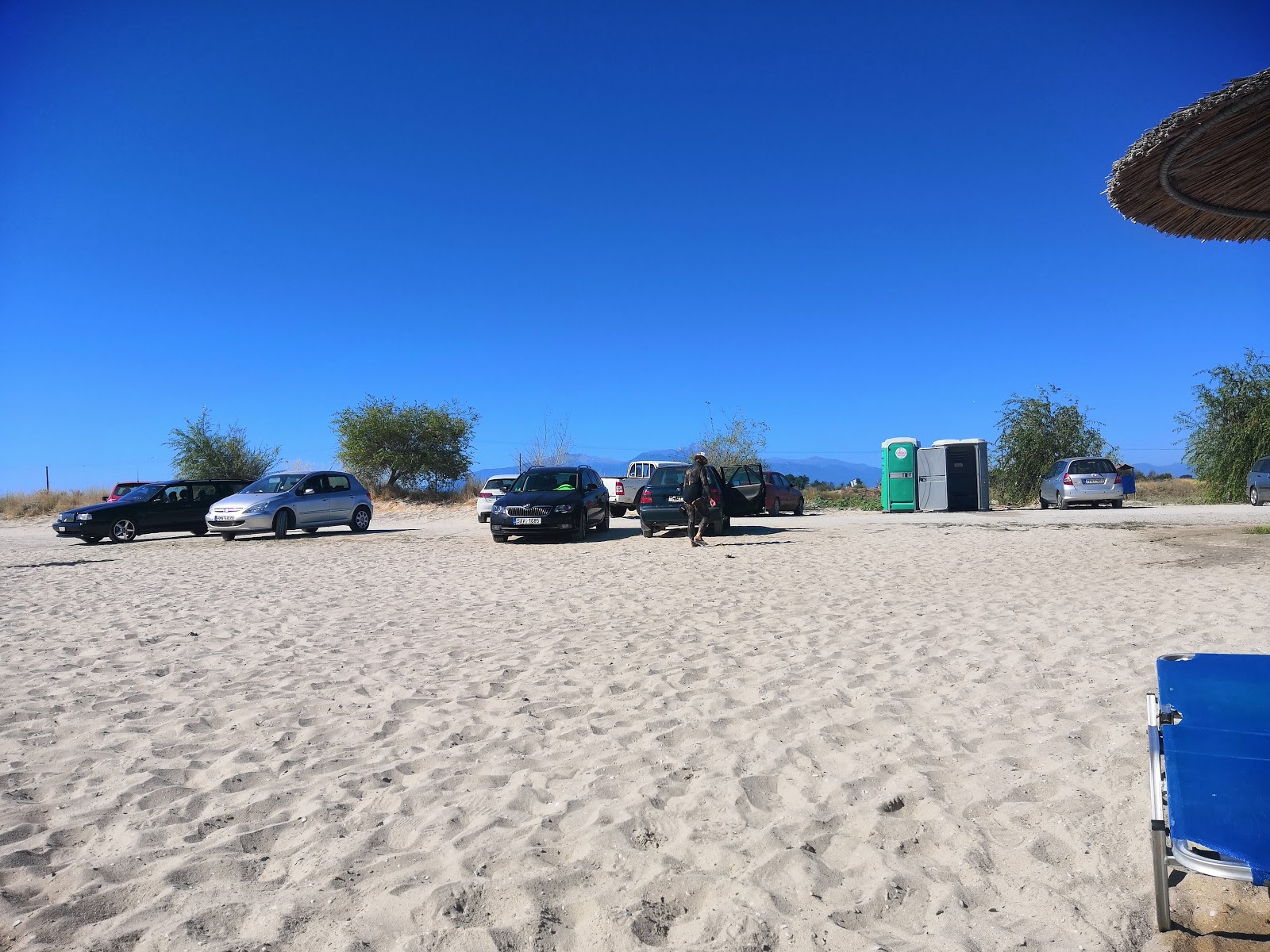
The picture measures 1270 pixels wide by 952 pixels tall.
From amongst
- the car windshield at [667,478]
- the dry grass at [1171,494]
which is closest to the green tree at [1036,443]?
the dry grass at [1171,494]

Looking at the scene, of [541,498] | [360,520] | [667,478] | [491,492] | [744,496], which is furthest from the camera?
[491,492]

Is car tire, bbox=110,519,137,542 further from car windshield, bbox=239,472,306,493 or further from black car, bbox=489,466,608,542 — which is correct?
black car, bbox=489,466,608,542

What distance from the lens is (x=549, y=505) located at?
1599 cm

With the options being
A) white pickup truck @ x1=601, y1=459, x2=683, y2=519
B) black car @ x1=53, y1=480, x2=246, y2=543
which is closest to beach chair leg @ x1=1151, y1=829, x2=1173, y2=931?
black car @ x1=53, y1=480, x2=246, y2=543

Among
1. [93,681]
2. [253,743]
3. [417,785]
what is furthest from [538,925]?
[93,681]

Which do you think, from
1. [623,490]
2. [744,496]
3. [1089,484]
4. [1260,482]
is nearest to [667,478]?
[744,496]

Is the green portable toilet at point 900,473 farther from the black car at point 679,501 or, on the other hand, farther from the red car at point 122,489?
the red car at point 122,489

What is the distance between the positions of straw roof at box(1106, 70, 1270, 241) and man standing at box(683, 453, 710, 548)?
813 centimetres

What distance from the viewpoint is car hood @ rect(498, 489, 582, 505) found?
16.1 m

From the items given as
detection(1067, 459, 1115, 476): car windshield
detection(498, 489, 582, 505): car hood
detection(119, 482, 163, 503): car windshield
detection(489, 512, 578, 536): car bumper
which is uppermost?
detection(1067, 459, 1115, 476): car windshield

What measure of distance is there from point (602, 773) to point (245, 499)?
17063mm

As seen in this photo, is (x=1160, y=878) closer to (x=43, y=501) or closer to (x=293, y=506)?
(x=293, y=506)

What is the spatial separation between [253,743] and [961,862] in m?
3.45

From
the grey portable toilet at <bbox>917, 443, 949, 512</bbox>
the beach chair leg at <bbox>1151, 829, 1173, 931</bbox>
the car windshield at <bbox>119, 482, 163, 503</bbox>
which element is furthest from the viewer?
the grey portable toilet at <bbox>917, 443, 949, 512</bbox>
